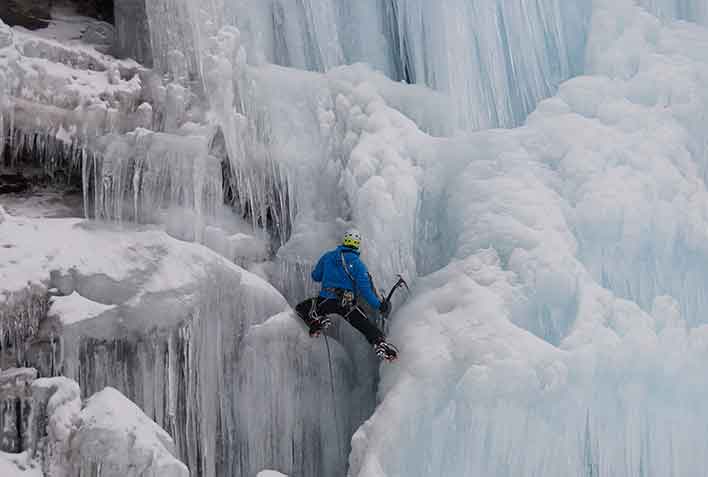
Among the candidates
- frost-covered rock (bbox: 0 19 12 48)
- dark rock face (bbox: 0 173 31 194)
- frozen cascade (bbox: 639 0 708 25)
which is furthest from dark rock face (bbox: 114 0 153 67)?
frozen cascade (bbox: 639 0 708 25)

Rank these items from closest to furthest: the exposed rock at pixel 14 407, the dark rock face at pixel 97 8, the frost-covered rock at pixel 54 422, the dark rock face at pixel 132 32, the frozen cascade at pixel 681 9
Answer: the frost-covered rock at pixel 54 422
the exposed rock at pixel 14 407
the dark rock face at pixel 132 32
the frozen cascade at pixel 681 9
the dark rock face at pixel 97 8

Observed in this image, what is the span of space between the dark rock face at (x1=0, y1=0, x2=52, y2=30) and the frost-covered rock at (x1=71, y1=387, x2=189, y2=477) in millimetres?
3842

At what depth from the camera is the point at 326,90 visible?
6.17 metres

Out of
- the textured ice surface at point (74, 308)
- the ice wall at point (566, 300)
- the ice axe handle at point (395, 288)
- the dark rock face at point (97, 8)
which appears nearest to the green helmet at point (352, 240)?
the ice axe handle at point (395, 288)

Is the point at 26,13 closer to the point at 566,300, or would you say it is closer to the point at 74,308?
the point at 74,308

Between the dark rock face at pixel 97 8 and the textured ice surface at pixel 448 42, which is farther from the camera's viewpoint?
the dark rock face at pixel 97 8

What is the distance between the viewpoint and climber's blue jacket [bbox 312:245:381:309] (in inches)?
204

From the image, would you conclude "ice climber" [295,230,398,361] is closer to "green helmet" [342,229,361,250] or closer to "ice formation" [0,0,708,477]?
"green helmet" [342,229,361,250]

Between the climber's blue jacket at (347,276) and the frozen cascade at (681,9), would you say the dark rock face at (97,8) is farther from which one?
the frozen cascade at (681,9)

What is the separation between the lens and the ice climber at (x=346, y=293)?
5.18m

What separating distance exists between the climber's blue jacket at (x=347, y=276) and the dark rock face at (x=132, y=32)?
222cm

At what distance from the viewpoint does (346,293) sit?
520 cm

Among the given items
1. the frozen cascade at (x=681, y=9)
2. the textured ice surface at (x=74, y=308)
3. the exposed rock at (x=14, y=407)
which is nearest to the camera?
the exposed rock at (x=14, y=407)

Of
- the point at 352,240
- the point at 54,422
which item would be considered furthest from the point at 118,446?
the point at 352,240
